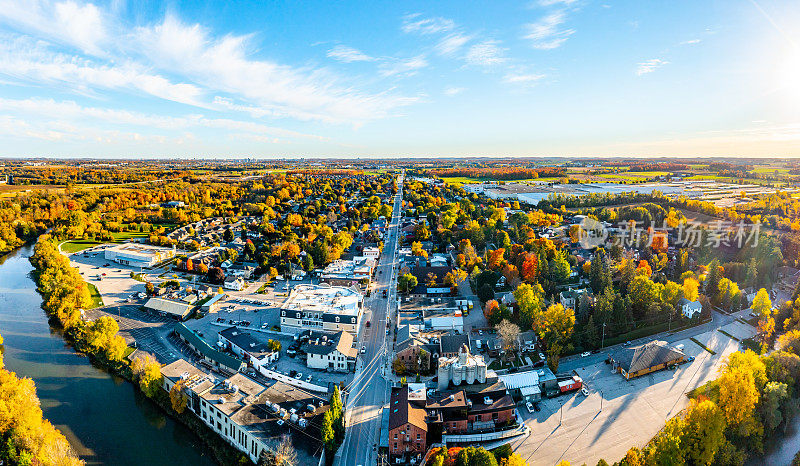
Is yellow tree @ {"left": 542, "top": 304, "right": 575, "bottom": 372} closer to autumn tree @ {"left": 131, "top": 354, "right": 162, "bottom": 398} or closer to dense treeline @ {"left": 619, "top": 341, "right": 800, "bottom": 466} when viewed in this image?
dense treeline @ {"left": 619, "top": 341, "right": 800, "bottom": 466}

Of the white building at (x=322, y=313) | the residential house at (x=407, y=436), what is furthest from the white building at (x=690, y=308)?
the white building at (x=322, y=313)

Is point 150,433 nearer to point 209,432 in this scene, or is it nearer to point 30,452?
point 209,432

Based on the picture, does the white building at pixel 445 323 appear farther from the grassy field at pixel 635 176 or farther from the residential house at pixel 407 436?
the grassy field at pixel 635 176

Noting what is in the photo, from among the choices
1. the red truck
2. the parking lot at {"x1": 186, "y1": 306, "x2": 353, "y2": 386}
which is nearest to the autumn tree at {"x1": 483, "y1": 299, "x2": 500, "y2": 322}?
the red truck

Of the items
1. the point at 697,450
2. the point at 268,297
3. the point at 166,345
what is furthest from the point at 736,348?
the point at 166,345

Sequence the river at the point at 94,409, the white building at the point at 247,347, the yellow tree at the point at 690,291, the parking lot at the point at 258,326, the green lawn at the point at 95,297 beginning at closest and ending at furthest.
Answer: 1. the river at the point at 94,409
2. the parking lot at the point at 258,326
3. the white building at the point at 247,347
4. the yellow tree at the point at 690,291
5. the green lawn at the point at 95,297

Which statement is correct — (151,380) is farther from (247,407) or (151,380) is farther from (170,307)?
(170,307)
